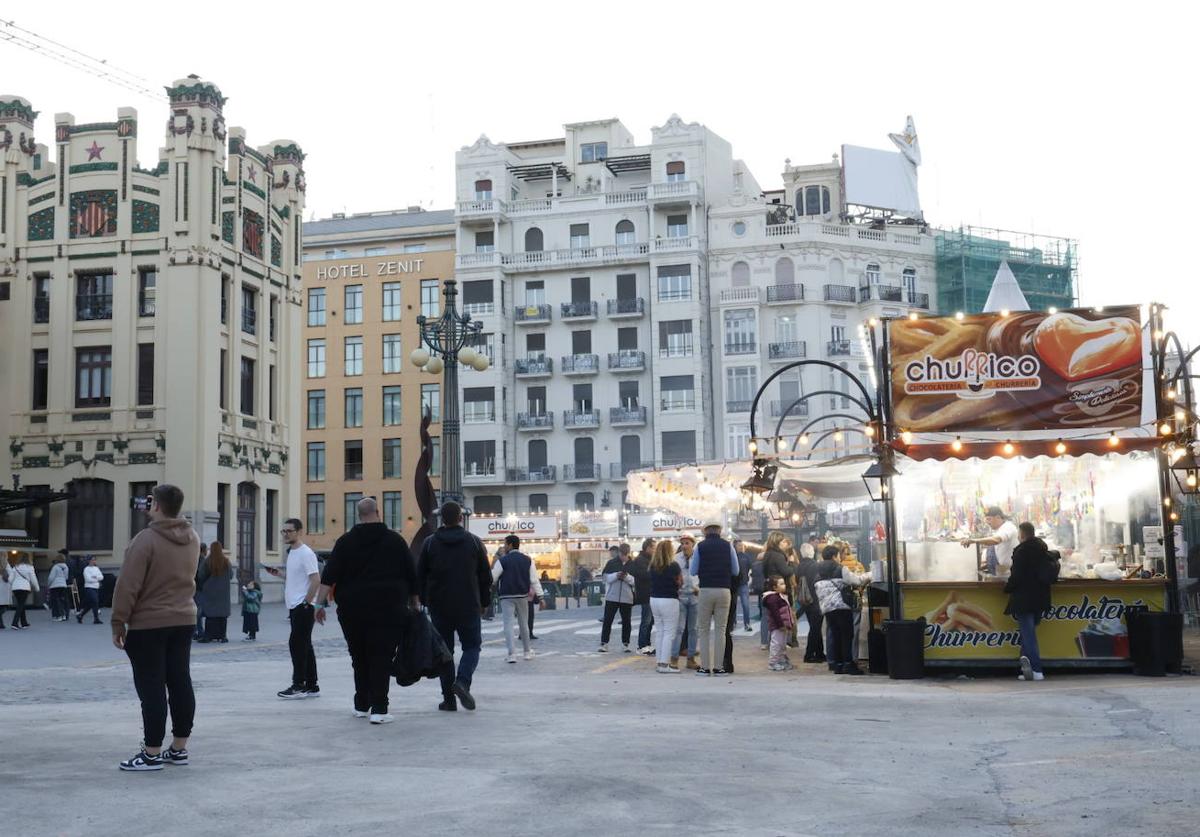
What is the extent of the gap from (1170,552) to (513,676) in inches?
284

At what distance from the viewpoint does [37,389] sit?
44719 millimetres

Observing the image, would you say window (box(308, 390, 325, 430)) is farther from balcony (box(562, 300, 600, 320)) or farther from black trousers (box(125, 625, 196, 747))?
black trousers (box(125, 625, 196, 747))

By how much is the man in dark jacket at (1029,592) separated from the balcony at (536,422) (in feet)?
171

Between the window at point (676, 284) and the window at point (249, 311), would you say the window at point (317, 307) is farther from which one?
the window at point (249, 311)

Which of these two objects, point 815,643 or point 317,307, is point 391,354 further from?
point 815,643

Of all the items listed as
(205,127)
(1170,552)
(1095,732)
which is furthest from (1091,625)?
(205,127)

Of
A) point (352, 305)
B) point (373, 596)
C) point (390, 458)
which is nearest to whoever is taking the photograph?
point (373, 596)

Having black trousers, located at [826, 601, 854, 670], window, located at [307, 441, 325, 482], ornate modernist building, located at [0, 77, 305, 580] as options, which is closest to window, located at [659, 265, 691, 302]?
window, located at [307, 441, 325, 482]

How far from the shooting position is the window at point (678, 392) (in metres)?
65.8

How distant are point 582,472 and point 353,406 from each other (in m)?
12.4

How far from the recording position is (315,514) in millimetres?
71250

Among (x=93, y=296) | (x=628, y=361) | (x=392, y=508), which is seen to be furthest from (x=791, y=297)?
(x=93, y=296)

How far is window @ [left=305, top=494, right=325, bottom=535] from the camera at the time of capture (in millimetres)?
70875

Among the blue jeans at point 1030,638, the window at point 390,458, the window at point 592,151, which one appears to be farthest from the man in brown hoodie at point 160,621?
the window at point 592,151
